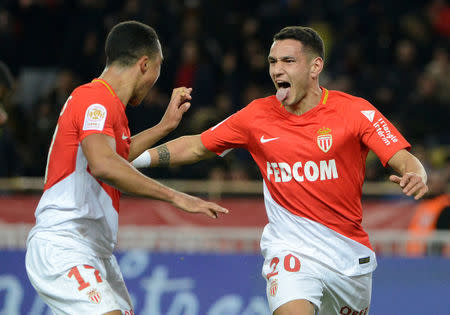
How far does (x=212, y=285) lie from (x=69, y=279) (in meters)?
3.35

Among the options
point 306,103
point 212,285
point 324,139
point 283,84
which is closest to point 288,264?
point 324,139

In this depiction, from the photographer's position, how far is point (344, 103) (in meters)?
5.62

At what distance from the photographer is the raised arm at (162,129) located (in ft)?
18.9

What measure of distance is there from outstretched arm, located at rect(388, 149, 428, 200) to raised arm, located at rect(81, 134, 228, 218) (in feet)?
3.56

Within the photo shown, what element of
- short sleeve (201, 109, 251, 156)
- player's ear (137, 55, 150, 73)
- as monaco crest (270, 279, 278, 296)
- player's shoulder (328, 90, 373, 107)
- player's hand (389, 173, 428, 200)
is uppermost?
player's ear (137, 55, 150, 73)

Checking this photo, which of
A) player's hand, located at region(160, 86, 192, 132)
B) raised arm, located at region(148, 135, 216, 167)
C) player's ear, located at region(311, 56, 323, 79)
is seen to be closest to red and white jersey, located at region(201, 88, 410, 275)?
player's ear, located at region(311, 56, 323, 79)

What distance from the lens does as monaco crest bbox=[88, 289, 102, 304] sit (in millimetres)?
4613

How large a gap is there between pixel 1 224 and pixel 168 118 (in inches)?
192

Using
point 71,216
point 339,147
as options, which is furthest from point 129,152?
point 339,147

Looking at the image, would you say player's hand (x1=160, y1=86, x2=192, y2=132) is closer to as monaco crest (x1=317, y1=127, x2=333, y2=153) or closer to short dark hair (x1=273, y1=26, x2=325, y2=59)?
short dark hair (x1=273, y1=26, x2=325, y2=59)

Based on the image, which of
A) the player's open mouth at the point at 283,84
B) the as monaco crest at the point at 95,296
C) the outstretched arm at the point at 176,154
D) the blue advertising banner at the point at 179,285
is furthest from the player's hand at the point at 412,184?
the blue advertising banner at the point at 179,285

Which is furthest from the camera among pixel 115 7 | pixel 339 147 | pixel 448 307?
pixel 115 7

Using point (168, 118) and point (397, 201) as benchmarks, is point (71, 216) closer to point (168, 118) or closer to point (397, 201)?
point (168, 118)

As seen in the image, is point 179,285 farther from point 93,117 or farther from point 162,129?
point 93,117
